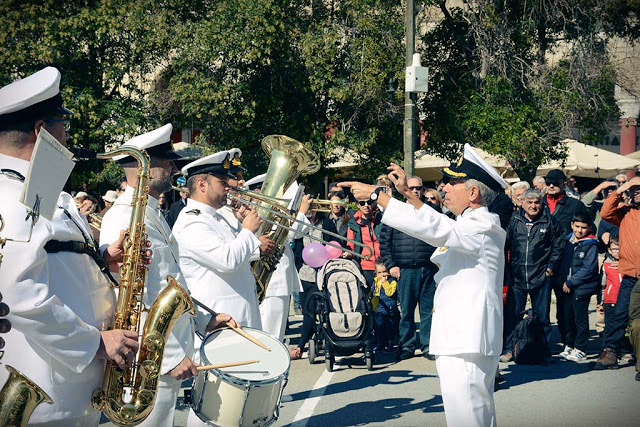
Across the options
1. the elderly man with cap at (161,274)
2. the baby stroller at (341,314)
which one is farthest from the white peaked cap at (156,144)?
the baby stroller at (341,314)

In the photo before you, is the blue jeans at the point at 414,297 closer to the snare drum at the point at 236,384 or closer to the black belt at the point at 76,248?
the snare drum at the point at 236,384

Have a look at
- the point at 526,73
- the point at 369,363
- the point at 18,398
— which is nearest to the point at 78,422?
the point at 18,398

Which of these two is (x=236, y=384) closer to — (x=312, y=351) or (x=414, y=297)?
(x=312, y=351)

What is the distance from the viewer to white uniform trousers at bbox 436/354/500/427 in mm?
4551

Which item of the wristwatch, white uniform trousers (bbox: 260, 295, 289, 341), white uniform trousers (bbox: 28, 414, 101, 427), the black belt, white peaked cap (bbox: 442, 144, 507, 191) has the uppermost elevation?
white peaked cap (bbox: 442, 144, 507, 191)

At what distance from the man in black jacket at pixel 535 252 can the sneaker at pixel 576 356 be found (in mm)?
420

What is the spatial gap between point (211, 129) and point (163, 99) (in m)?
2.08

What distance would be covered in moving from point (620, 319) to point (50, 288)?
703cm

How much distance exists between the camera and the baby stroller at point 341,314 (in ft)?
28.5

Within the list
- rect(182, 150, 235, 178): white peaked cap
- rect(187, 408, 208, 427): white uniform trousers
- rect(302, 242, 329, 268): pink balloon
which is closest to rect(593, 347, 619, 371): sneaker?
rect(302, 242, 329, 268): pink balloon

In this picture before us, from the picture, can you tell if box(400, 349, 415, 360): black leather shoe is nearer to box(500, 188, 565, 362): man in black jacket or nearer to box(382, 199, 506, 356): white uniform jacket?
box(500, 188, 565, 362): man in black jacket

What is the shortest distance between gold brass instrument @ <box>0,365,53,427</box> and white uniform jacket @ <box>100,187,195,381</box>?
4.47 ft

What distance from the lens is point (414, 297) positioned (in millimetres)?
9594

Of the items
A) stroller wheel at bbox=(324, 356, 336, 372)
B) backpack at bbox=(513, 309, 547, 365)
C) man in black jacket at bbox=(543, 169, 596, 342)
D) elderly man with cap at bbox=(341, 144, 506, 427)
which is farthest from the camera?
man in black jacket at bbox=(543, 169, 596, 342)
